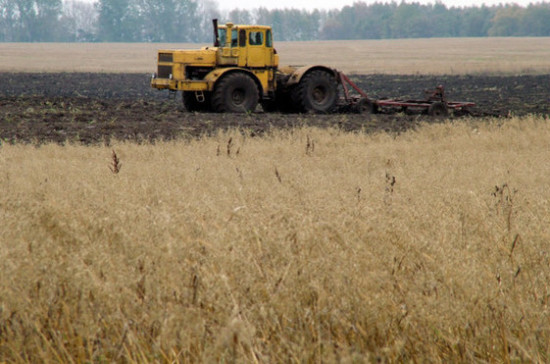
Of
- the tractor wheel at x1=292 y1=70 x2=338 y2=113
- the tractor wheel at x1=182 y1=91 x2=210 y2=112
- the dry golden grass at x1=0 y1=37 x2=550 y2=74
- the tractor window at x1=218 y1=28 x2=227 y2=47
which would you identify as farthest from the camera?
the dry golden grass at x1=0 y1=37 x2=550 y2=74

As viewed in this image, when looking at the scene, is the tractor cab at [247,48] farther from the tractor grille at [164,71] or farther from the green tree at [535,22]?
the green tree at [535,22]

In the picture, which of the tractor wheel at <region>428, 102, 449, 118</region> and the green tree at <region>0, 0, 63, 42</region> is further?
the green tree at <region>0, 0, 63, 42</region>

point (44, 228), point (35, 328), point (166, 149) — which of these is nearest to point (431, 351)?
point (35, 328)

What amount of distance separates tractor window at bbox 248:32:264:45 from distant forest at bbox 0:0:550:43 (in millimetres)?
109497

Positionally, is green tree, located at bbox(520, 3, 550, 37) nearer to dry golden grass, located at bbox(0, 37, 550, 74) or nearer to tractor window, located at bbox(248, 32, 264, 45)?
dry golden grass, located at bbox(0, 37, 550, 74)

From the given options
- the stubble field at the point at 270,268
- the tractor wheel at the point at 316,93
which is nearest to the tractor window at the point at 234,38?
the tractor wheel at the point at 316,93

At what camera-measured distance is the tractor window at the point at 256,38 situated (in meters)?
15.1

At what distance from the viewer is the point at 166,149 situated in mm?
9531

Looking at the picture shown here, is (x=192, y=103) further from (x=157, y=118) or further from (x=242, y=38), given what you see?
(x=242, y=38)

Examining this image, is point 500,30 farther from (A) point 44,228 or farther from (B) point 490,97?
(A) point 44,228

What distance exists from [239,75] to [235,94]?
625mm

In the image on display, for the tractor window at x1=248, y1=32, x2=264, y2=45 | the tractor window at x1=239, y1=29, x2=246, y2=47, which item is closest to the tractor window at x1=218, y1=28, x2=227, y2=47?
the tractor window at x1=239, y1=29, x2=246, y2=47

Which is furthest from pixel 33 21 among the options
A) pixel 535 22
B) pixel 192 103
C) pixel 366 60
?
pixel 192 103

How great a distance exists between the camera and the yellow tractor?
14922mm
